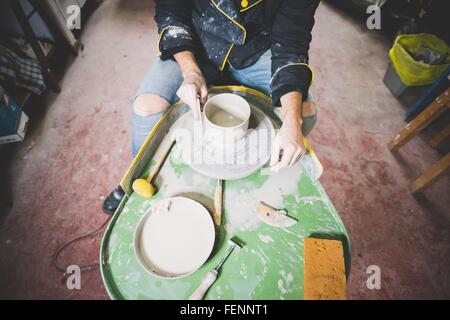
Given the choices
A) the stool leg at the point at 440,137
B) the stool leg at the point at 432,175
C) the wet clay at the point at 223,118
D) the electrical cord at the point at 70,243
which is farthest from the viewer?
the stool leg at the point at 440,137

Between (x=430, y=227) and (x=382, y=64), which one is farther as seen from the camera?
(x=382, y=64)

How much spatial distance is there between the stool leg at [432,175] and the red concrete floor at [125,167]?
0.09 meters

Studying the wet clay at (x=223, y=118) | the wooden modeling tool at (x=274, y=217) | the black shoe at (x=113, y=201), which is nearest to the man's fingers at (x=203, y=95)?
the wet clay at (x=223, y=118)

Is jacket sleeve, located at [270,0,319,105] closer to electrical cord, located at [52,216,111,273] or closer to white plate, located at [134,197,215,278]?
white plate, located at [134,197,215,278]

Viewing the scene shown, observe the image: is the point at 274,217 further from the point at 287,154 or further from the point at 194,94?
the point at 194,94

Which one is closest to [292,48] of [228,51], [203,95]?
[228,51]

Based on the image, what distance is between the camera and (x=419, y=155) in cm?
217

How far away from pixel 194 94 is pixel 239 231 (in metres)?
0.56

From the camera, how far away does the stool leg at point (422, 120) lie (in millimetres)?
1835

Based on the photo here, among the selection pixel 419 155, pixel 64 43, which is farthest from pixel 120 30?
pixel 419 155

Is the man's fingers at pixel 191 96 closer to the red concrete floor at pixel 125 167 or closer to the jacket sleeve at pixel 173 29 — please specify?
the jacket sleeve at pixel 173 29

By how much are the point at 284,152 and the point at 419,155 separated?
1.84 metres

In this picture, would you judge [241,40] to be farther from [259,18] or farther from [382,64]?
[382,64]

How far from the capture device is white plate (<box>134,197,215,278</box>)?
0.81 metres
